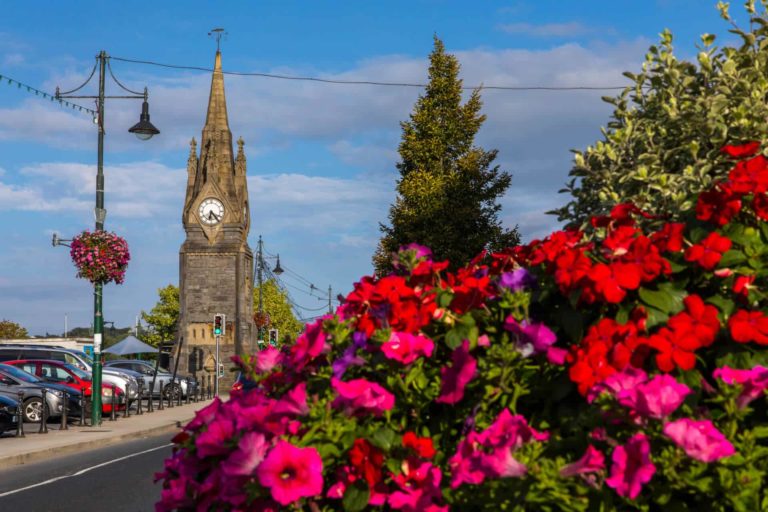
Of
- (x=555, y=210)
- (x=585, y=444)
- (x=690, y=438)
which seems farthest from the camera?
(x=555, y=210)

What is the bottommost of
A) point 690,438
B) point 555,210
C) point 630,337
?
point 690,438

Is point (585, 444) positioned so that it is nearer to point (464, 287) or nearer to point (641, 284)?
point (641, 284)

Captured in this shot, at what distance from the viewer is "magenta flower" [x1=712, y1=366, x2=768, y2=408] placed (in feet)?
9.15

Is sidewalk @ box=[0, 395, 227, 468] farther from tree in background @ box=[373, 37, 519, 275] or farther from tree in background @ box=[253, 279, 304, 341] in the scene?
tree in background @ box=[253, 279, 304, 341]

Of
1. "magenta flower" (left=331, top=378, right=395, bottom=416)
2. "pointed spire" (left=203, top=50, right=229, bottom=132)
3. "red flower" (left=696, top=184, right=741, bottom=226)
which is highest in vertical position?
"pointed spire" (left=203, top=50, right=229, bottom=132)

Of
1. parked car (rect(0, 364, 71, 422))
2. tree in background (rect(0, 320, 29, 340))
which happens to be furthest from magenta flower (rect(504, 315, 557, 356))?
tree in background (rect(0, 320, 29, 340))

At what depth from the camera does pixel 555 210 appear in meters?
5.43

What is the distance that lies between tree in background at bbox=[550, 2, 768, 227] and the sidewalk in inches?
532

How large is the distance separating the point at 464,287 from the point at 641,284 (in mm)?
640

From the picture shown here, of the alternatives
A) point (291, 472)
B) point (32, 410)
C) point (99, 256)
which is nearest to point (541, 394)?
point (291, 472)

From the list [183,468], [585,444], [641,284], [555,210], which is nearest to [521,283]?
[641,284]

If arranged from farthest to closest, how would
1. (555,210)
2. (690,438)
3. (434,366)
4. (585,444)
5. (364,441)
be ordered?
(555,210), (434,366), (364,441), (585,444), (690,438)

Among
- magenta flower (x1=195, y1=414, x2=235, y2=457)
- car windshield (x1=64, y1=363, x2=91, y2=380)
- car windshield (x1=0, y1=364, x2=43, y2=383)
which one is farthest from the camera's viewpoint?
car windshield (x1=64, y1=363, x2=91, y2=380)

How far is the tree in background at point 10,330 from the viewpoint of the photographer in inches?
4847
